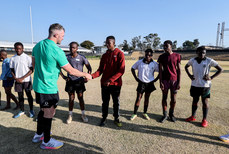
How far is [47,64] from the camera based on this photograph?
239 cm

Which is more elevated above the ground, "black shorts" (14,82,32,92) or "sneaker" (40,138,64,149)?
"black shorts" (14,82,32,92)

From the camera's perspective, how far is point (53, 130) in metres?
3.35

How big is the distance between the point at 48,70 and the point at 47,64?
0.12 metres

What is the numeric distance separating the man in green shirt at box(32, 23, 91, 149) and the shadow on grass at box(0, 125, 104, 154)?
176mm

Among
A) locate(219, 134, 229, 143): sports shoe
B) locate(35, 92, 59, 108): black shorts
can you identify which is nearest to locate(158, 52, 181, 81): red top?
locate(219, 134, 229, 143): sports shoe

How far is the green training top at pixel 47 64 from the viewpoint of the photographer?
233cm

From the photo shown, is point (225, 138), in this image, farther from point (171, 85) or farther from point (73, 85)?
point (73, 85)

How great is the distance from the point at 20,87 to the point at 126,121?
132 inches

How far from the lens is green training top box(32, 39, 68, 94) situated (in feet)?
7.64

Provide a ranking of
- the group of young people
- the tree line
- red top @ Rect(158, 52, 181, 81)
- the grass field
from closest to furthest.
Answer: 1. the group of young people
2. the grass field
3. red top @ Rect(158, 52, 181, 81)
4. the tree line

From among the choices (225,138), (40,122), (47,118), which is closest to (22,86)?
(40,122)

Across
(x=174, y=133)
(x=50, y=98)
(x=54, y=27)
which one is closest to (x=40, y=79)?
(x=50, y=98)

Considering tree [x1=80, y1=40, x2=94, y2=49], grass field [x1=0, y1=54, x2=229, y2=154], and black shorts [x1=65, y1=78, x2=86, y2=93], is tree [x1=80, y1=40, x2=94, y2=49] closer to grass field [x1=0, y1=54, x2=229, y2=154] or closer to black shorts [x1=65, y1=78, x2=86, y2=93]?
grass field [x1=0, y1=54, x2=229, y2=154]

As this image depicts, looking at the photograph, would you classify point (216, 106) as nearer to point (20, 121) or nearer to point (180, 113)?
point (180, 113)
